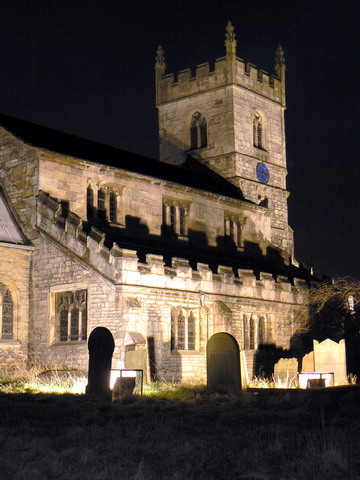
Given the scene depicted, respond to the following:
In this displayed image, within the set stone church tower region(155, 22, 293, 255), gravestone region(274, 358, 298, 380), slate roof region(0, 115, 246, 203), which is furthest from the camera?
stone church tower region(155, 22, 293, 255)

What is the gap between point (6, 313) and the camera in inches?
1139

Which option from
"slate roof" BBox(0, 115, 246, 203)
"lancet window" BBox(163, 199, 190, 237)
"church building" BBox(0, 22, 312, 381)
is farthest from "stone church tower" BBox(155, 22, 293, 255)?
"lancet window" BBox(163, 199, 190, 237)

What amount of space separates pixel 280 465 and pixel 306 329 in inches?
904

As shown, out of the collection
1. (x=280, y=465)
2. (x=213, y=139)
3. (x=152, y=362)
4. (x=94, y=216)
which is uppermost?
(x=213, y=139)

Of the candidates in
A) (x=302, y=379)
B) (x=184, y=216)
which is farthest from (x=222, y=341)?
(x=184, y=216)

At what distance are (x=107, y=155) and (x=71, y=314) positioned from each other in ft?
39.5

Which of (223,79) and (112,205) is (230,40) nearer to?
(223,79)

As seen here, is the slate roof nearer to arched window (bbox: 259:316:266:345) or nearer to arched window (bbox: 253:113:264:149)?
arched window (bbox: 253:113:264:149)

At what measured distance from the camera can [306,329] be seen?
34.1m

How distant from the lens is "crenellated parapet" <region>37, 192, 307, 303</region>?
26406 mm

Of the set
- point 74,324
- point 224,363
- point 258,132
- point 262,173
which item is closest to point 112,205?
point 74,324

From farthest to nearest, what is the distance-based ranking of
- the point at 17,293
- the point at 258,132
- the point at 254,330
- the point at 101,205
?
the point at 258,132 → the point at 101,205 → the point at 254,330 → the point at 17,293

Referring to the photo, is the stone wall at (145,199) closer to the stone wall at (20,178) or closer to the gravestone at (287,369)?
the stone wall at (20,178)

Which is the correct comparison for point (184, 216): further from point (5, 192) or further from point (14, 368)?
point (14, 368)
